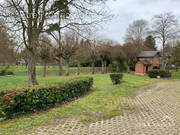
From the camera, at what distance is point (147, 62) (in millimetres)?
27172

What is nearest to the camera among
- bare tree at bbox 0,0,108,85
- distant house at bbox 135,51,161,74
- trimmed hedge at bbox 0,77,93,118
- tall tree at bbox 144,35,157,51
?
trimmed hedge at bbox 0,77,93,118

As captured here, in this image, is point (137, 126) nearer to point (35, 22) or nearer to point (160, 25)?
point (35, 22)

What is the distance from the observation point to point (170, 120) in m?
4.04

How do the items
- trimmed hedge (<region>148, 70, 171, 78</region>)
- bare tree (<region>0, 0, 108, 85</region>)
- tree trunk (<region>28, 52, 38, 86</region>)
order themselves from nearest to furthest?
1. bare tree (<region>0, 0, 108, 85</region>)
2. tree trunk (<region>28, 52, 38, 86</region>)
3. trimmed hedge (<region>148, 70, 171, 78</region>)

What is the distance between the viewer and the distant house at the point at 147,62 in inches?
1055

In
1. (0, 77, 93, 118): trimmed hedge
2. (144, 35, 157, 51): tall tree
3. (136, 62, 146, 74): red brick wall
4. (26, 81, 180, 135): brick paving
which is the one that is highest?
(144, 35, 157, 51): tall tree

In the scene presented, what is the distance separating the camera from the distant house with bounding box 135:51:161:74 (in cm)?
2680

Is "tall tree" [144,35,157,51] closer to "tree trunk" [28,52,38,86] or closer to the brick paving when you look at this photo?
"tree trunk" [28,52,38,86]

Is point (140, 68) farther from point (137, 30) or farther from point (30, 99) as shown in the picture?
point (30, 99)

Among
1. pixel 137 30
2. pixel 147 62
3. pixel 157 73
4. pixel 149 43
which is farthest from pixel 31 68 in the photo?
pixel 149 43

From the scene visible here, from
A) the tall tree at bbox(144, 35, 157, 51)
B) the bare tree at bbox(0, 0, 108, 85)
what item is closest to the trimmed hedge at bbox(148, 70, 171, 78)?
the bare tree at bbox(0, 0, 108, 85)

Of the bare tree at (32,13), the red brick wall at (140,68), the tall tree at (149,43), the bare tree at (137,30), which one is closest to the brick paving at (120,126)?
the bare tree at (32,13)

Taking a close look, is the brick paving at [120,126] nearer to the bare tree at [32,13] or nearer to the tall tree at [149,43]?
the bare tree at [32,13]

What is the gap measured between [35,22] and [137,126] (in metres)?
7.89
